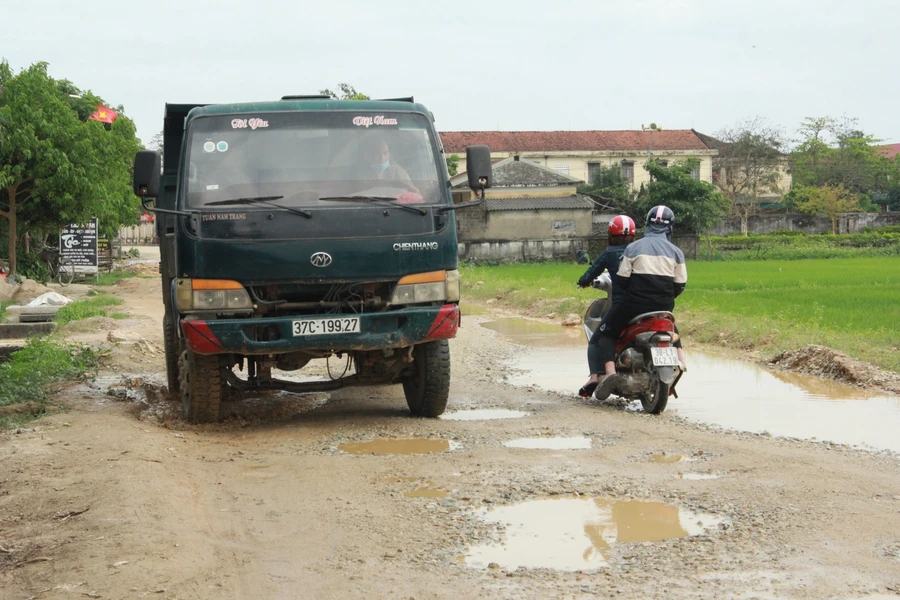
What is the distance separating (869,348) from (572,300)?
387 inches

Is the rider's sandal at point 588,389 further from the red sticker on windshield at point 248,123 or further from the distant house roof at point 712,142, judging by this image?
the distant house roof at point 712,142

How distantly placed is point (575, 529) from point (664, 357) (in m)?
3.58

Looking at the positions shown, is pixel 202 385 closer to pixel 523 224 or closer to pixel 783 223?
pixel 523 224

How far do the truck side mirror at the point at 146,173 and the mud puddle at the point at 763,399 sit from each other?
448 centimetres

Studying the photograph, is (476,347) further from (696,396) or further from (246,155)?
(246,155)

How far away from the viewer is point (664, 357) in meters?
8.57

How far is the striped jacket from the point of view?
880 centimetres

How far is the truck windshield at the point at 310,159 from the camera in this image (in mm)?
7848

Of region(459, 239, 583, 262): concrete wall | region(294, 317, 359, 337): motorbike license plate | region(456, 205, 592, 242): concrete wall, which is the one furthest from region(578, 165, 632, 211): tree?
region(294, 317, 359, 337): motorbike license plate

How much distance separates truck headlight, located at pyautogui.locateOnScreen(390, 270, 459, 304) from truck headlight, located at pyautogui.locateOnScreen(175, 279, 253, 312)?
3.68ft

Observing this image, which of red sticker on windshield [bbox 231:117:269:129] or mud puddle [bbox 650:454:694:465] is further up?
red sticker on windshield [bbox 231:117:269:129]

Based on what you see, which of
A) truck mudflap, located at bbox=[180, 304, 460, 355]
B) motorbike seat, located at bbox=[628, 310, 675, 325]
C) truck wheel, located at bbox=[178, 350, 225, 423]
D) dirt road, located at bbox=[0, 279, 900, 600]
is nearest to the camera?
dirt road, located at bbox=[0, 279, 900, 600]

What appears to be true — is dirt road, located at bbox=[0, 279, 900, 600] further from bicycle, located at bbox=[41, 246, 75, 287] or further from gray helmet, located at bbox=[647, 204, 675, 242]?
bicycle, located at bbox=[41, 246, 75, 287]

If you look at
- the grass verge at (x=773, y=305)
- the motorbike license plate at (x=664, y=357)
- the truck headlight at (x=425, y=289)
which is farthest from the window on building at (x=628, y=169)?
the truck headlight at (x=425, y=289)
